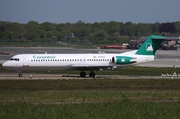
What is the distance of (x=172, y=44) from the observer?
14662cm

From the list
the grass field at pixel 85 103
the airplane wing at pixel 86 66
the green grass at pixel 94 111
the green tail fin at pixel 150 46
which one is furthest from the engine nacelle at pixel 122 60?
the green grass at pixel 94 111

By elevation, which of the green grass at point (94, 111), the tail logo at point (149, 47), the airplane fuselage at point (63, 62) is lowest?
the green grass at point (94, 111)

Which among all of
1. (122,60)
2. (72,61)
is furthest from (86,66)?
(122,60)

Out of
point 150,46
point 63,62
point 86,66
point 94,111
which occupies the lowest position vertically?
point 94,111

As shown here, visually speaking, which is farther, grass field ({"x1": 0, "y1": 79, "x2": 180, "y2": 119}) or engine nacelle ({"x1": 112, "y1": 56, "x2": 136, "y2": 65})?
engine nacelle ({"x1": 112, "y1": 56, "x2": 136, "y2": 65})

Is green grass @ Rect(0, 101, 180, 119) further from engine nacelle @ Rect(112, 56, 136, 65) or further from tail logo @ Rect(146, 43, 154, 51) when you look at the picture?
tail logo @ Rect(146, 43, 154, 51)

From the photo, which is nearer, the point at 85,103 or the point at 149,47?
the point at 85,103

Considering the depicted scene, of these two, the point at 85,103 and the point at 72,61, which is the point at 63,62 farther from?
the point at 85,103

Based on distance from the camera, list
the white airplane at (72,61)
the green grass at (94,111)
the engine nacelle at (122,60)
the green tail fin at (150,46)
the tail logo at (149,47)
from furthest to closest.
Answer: the tail logo at (149,47) < the green tail fin at (150,46) < the engine nacelle at (122,60) < the white airplane at (72,61) < the green grass at (94,111)

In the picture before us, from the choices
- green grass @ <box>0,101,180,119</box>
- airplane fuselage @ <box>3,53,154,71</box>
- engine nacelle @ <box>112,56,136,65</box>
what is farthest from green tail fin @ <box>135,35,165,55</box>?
green grass @ <box>0,101,180,119</box>

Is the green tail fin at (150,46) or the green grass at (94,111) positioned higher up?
the green tail fin at (150,46)

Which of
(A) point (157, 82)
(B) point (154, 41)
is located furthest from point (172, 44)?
(A) point (157, 82)

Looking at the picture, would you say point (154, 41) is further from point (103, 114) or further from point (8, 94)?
point (103, 114)

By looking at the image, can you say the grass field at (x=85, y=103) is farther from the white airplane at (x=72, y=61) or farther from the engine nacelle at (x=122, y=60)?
the engine nacelle at (x=122, y=60)
